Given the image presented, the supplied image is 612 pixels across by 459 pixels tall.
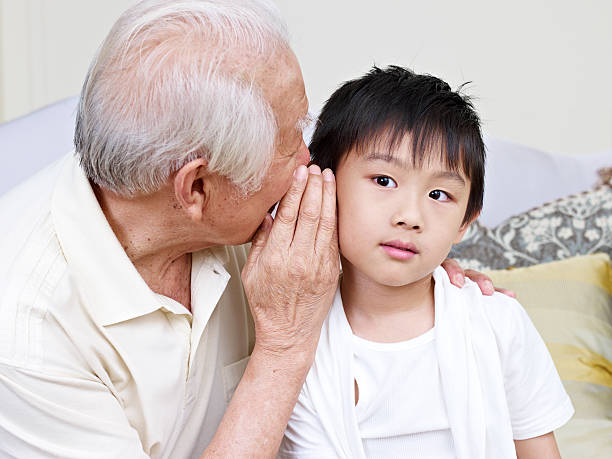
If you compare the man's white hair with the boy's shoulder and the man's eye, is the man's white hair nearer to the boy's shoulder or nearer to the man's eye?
the man's eye

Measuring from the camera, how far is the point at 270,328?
4.99ft

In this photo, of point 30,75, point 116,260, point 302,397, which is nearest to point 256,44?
point 116,260

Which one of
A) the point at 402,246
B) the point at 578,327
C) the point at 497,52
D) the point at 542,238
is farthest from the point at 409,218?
the point at 497,52

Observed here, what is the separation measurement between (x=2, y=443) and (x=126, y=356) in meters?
0.26

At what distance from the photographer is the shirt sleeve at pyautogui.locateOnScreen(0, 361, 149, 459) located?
4.25ft

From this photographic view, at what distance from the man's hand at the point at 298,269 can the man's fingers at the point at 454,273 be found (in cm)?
26

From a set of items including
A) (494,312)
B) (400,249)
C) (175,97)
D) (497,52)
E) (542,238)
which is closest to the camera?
(175,97)

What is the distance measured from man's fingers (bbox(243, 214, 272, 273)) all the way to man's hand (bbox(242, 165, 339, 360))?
0.09 ft

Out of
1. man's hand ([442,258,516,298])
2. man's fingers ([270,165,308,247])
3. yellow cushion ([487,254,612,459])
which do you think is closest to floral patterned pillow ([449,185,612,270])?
yellow cushion ([487,254,612,459])

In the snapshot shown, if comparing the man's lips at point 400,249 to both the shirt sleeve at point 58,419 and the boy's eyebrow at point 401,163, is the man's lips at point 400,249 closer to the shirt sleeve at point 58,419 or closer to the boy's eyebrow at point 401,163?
the boy's eyebrow at point 401,163

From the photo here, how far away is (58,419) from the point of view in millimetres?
1329

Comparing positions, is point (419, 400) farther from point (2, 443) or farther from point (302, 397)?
point (2, 443)

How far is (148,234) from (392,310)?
516mm

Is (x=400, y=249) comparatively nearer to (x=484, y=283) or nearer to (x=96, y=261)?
(x=484, y=283)
